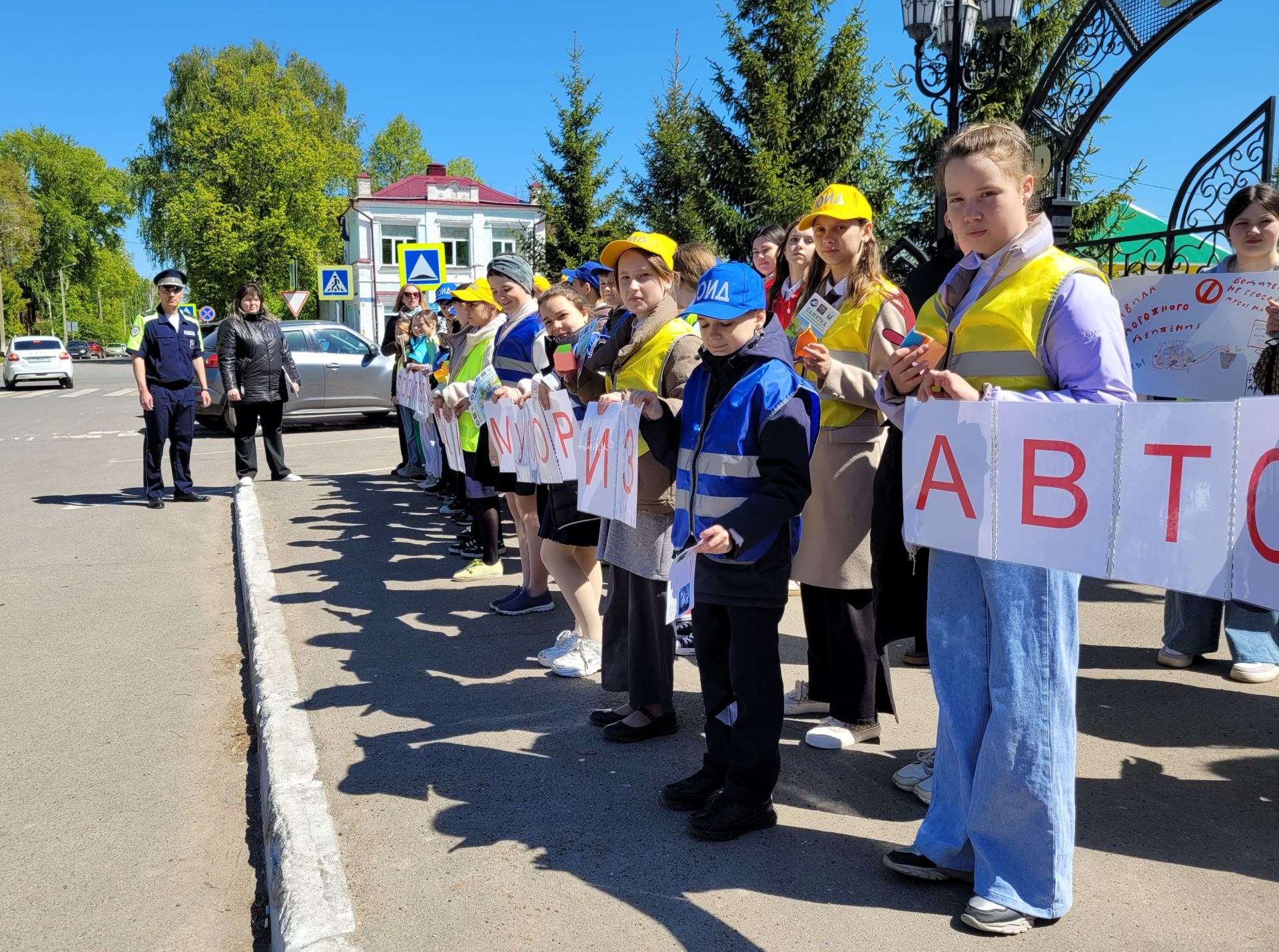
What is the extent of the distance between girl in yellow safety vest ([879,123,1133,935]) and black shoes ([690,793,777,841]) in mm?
755

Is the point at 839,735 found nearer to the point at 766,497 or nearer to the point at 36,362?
the point at 766,497

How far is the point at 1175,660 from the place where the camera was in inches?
195

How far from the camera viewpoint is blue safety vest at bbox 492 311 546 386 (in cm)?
600

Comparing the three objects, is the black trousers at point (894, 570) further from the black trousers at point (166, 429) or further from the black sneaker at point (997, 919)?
the black trousers at point (166, 429)

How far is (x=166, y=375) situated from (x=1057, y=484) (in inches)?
396

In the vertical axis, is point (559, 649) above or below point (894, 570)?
below

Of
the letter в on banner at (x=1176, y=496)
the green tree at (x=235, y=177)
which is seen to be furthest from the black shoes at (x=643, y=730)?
the green tree at (x=235, y=177)

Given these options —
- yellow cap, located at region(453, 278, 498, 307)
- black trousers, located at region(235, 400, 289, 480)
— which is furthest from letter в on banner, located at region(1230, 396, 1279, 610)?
black trousers, located at region(235, 400, 289, 480)

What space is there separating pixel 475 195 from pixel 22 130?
51.6 meters

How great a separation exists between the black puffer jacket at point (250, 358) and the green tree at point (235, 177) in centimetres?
4695

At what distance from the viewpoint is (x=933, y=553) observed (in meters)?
2.91

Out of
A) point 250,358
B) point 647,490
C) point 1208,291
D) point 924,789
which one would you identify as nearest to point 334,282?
point 250,358

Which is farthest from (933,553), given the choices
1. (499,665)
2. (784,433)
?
(499,665)

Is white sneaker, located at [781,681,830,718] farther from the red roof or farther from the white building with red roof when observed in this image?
the red roof
